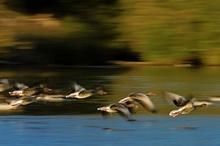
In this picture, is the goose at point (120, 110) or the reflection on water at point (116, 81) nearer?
the goose at point (120, 110)

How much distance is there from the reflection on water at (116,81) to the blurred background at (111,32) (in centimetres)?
124

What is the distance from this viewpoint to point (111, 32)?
27000 millimetres

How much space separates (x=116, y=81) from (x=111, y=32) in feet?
24.2

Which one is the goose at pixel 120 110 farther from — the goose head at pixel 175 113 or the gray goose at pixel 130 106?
the goose head at pixel 175 113

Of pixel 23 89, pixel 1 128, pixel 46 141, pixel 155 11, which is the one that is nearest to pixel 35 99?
pixel 23 89

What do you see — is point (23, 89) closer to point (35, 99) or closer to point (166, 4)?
point (35, 99)

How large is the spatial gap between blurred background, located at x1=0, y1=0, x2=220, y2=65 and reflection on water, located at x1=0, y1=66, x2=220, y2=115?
124 centimetres

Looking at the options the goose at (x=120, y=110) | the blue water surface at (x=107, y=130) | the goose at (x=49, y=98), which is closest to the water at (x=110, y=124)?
the blue water surface at (x=107, y=130)

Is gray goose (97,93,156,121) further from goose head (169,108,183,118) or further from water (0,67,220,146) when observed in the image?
goose head (169,108,183,118)

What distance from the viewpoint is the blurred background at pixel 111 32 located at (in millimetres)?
26172

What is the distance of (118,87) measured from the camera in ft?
59.2

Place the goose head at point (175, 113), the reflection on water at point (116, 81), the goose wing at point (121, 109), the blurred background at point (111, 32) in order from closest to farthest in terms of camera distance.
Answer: the goose wing at point (121, 109)
the goose head at point (175, 113)
the reflection on water at point (116, 81)
the blurred background at point (111, 32)

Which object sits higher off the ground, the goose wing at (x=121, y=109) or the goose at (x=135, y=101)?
the goose at (x=135, y=101)

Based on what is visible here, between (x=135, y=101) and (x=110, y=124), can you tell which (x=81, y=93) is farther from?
(x=110, y=124)
